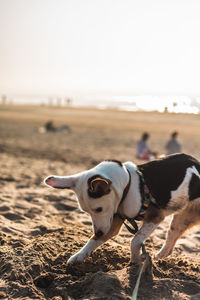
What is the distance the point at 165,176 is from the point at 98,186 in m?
1.05

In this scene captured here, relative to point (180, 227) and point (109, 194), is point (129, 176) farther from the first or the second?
point (180, 227)

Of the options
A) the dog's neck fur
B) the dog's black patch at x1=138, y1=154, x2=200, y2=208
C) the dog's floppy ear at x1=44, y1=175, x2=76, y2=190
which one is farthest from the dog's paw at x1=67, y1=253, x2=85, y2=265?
the dog's black patch at x1=138, y1=154, x2=200, y2=208

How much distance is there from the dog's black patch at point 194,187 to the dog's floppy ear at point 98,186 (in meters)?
1.26

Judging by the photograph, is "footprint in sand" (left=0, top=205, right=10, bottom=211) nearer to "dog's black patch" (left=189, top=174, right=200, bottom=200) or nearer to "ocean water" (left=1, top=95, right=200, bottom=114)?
"dog's black patch" (left=189, top=174, right=200, bottom=200)

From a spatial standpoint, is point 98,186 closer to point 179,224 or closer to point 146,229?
point 146,229

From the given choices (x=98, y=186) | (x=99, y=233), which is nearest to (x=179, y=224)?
(x=99, y=233)

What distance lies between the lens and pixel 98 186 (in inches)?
138

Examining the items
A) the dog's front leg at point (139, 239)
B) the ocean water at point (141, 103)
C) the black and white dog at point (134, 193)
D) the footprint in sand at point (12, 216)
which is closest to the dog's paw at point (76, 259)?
the black and white dog at point (134, 193)

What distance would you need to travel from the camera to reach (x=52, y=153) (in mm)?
14625

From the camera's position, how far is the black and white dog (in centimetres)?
366

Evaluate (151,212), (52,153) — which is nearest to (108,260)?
(151,212)

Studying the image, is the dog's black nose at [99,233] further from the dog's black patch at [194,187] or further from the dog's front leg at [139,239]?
the dog's black patch at [194,187]

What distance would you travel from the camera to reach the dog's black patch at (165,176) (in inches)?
159

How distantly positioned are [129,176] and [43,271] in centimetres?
153
